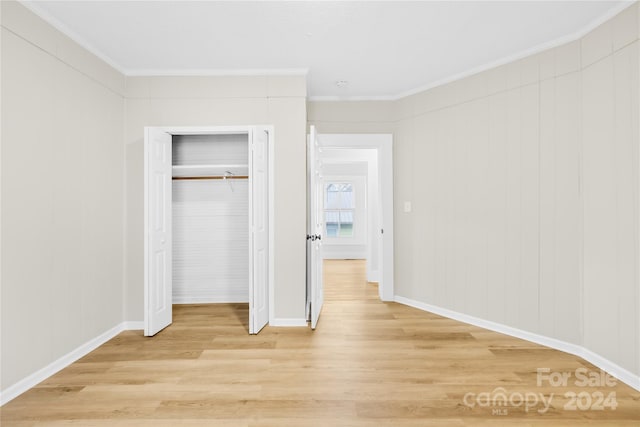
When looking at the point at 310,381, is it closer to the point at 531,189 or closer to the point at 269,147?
the point at 269,147

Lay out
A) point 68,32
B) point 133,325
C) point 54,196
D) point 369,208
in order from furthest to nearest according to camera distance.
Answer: point 369,208 → point 133,325 → point 68,32 → point 54,196

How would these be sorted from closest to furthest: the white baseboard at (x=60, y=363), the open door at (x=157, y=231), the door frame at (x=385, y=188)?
1. the white baseboard at (x=60, y=363)
2. the open door at (x=157, y=231)
3. the door frame at (x=385, y=188)

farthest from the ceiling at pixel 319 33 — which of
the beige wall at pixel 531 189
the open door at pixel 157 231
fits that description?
the open door at pixel 157 231

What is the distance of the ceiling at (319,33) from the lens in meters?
2.68

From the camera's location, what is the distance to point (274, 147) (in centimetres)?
382

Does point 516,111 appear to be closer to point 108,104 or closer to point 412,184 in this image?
point 412,184

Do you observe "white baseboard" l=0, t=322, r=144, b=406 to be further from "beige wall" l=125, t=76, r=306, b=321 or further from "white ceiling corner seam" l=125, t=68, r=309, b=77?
"white ceiling corner seam" l=125, t=68, r=309, b=77

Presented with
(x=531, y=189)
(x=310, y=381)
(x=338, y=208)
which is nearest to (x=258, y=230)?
(x=310, y=381)

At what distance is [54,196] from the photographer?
2762mm

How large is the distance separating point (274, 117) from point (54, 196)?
208cm

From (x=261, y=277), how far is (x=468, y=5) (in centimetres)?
294

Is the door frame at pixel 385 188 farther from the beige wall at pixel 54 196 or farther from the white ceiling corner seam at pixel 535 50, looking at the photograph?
the beige wall at pixel 54 196

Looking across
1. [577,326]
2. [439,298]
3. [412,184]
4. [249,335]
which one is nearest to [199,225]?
[249,335]

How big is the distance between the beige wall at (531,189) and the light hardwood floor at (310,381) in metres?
0.43
